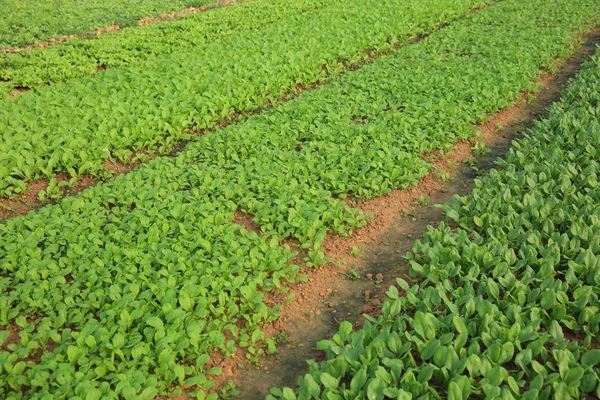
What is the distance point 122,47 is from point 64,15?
16.7 feet

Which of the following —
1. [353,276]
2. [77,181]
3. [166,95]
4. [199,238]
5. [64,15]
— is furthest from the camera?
[64,15]

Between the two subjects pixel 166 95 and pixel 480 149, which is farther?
pixel 166 95

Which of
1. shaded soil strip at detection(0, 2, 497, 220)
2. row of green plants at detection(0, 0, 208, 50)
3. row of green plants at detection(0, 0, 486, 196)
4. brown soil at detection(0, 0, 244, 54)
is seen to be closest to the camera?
shaded soil strip at detection(0, 2, 497, 220)

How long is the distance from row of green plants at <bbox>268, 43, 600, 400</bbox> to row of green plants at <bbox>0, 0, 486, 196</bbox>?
488 cm

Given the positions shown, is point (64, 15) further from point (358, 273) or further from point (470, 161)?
point (358, 273)

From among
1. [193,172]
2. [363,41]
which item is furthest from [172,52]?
[193,172]

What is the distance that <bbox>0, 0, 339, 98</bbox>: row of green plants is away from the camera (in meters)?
9.12

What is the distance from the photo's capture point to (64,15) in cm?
1423

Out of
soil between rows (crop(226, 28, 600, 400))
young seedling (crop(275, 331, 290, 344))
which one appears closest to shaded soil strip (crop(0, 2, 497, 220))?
soil between rows (crop(226, 28, 600, 400))

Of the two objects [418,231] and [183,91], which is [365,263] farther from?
[183,91]

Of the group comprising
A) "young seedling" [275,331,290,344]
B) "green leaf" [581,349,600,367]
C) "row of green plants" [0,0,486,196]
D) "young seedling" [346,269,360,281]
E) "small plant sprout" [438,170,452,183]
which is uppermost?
"row of green plants" [0,0,486,196]

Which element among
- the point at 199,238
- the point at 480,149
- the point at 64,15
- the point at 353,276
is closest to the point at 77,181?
the point at 199,238

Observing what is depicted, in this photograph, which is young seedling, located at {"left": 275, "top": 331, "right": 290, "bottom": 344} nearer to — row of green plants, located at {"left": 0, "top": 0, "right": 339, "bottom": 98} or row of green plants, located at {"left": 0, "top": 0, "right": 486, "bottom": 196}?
row of green plants, located at {"left": 0, "top": 0, "right": 486, "bottom": 196}

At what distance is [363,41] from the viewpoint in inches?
456
